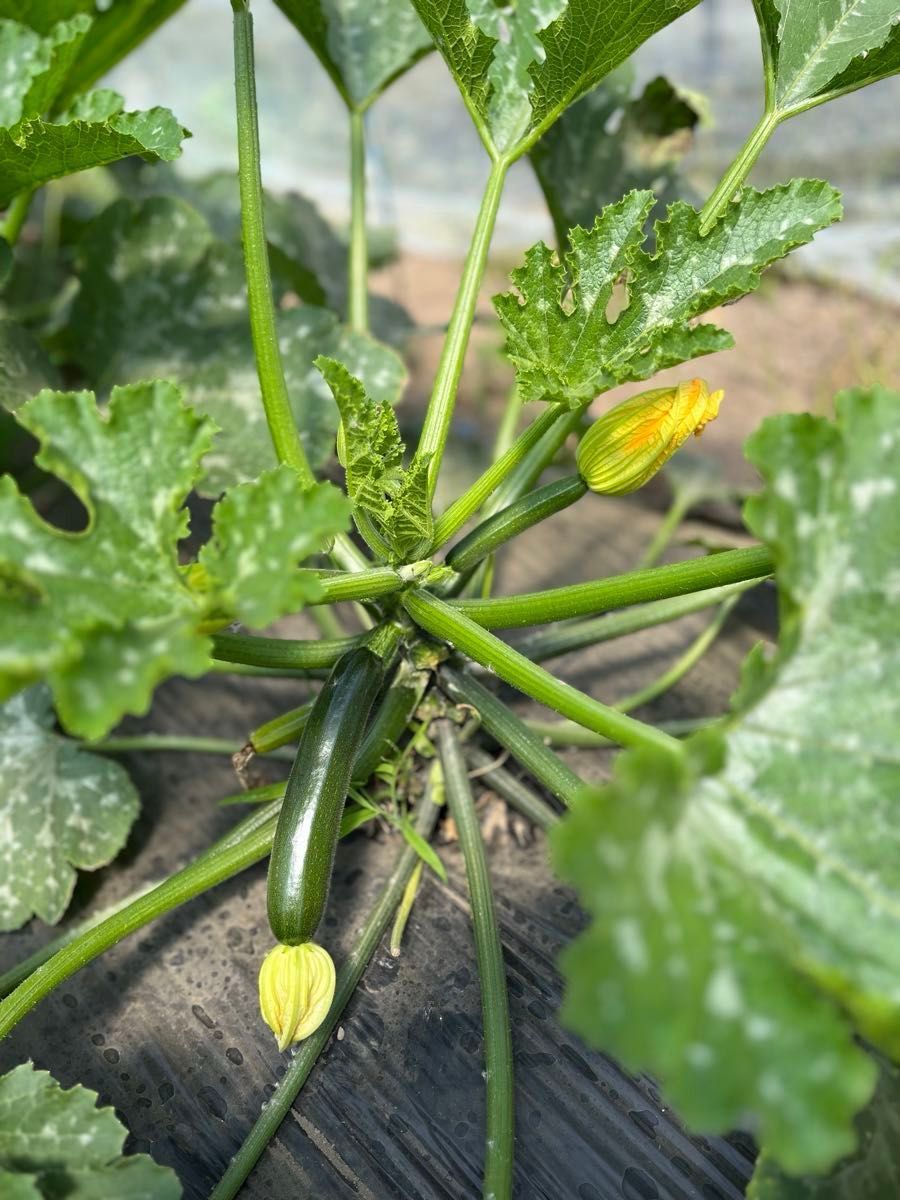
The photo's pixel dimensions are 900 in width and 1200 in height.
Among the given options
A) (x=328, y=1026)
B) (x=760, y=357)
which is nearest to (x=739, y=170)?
Result: (x=328, y=1026)

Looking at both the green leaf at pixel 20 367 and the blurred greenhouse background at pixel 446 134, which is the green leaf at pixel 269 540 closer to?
the green leaf at pixel 20 367

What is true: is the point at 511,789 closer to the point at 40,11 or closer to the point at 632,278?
the point at 632,278

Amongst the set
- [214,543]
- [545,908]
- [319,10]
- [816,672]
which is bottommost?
[545,908]

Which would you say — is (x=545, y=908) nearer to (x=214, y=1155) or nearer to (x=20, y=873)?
(x=214, y=1155)

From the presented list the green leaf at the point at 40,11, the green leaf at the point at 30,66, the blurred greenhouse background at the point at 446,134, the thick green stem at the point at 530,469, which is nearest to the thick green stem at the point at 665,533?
the thick green stem at the point at 530,469

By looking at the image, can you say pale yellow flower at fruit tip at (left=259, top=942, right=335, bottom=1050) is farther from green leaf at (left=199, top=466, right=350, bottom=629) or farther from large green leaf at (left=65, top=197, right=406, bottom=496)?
large green leaf at (left=65, top=197, right=406, bottom=496)

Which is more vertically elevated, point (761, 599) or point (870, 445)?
point (870, 445)

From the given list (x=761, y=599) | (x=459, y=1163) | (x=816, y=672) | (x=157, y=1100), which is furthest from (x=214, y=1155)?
A: (x=761, y=599)
